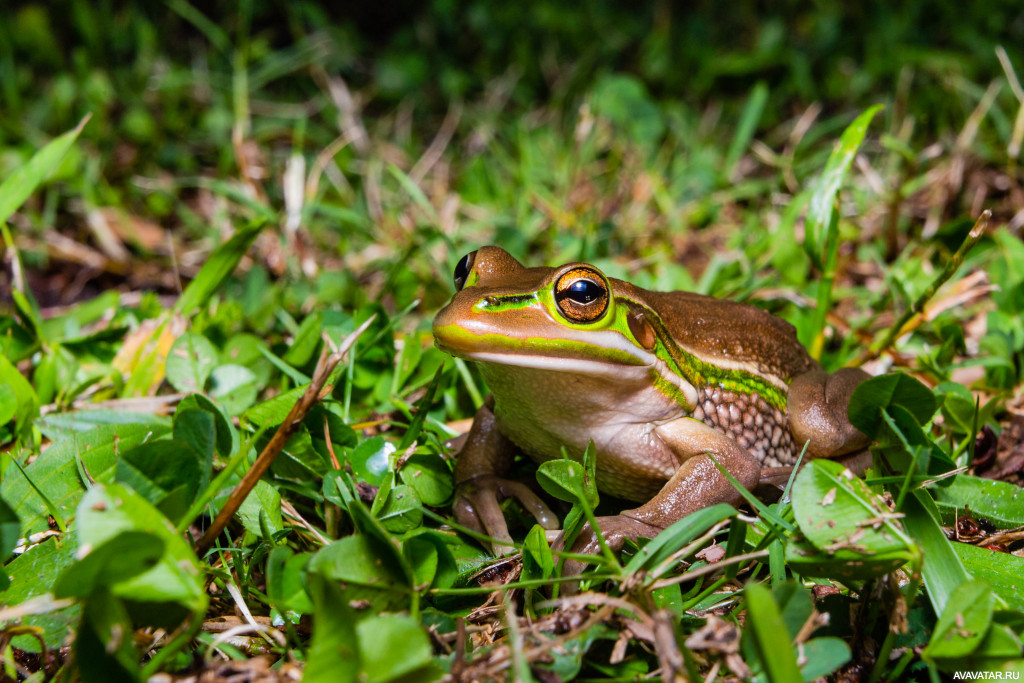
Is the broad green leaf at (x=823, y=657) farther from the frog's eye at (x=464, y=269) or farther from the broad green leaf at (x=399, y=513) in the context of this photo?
the frog's eye at (x=464, y=269)

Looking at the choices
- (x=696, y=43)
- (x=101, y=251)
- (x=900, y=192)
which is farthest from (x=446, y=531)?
(x=696, y=43)

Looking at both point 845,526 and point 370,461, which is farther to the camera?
point 370,461

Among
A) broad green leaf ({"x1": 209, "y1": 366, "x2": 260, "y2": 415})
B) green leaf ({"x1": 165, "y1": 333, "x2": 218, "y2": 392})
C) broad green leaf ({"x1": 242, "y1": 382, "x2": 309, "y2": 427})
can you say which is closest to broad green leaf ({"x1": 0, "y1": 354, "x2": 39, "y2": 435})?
green leaf ({"x1": 165, "y1": 333, "x2": 218, "y2": 392})

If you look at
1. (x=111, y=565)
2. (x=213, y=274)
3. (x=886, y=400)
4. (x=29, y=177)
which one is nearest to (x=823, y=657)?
(x=886, y=400)

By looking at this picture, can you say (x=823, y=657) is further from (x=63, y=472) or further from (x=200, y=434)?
(x=63, y=472)

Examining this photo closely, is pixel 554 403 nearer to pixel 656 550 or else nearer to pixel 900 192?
pixel 656 550

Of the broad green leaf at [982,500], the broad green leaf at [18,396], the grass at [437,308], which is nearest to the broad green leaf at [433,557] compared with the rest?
the grass at [437,308]

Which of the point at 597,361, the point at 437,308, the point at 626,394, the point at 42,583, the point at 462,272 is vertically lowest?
the point at 437,308
